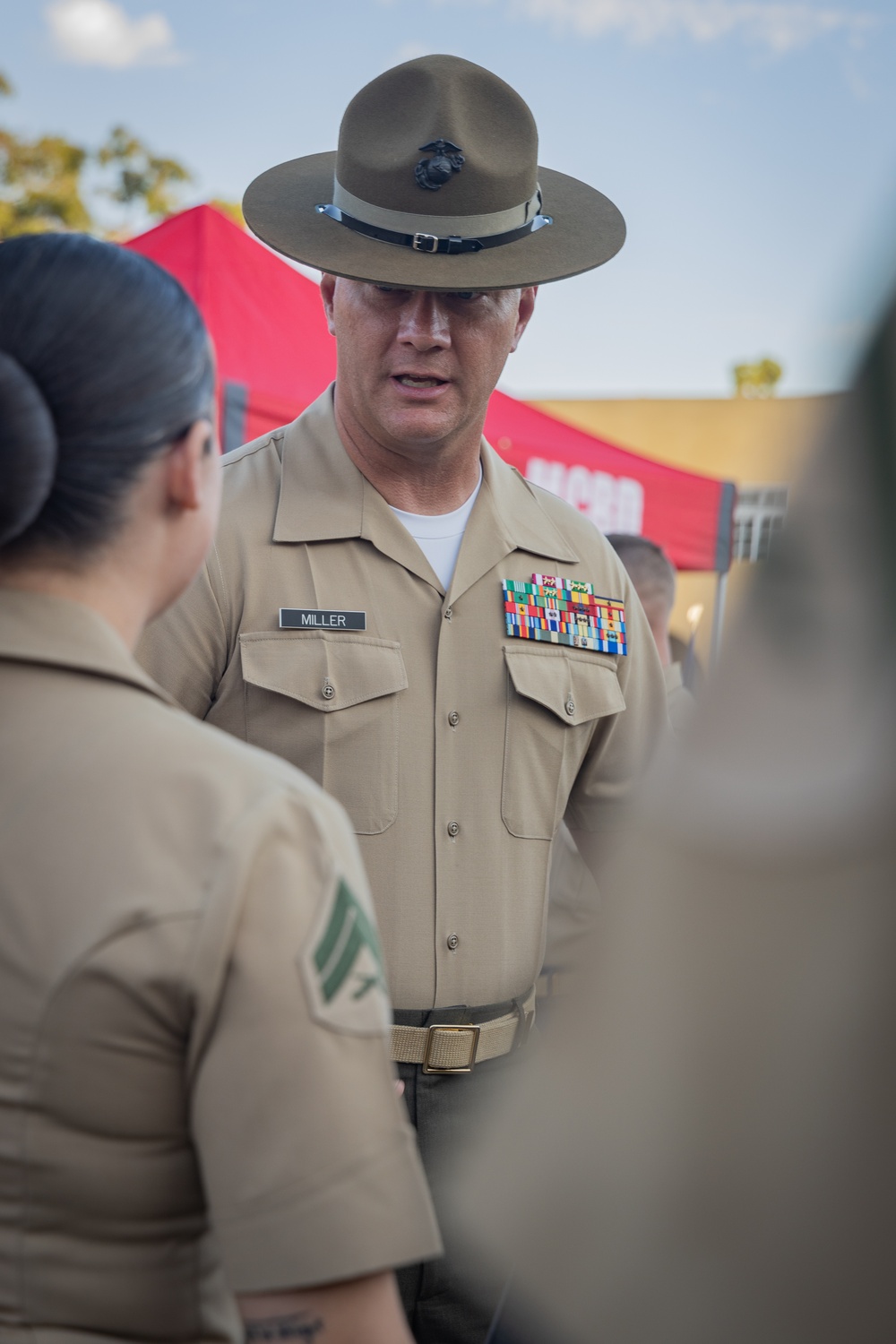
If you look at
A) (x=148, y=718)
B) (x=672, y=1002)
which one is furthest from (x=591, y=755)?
(x=672, y=1002)

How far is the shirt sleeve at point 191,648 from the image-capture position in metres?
2.05

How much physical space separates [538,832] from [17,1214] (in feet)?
4.59

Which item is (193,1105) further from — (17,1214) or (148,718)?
(148,718)

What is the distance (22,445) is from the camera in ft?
3.12

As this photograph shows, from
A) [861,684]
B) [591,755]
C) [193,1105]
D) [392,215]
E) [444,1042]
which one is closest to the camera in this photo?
[861,684]

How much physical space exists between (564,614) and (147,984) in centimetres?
157

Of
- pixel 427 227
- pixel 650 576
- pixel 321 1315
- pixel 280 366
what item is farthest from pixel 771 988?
pixel 280 366

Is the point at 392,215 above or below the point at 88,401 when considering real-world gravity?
above

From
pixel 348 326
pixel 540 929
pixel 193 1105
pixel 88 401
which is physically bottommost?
pixel 540 929

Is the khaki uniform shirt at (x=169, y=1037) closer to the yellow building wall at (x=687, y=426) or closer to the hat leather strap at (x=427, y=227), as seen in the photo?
the hat leather strap at (x=427, y=227)

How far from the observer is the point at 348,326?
224cm

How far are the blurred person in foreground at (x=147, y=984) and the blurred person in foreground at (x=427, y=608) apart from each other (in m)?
1.05

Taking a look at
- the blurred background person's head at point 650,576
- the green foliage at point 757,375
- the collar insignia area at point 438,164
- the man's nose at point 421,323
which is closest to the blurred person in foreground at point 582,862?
the blurred background person's head at point 650,576

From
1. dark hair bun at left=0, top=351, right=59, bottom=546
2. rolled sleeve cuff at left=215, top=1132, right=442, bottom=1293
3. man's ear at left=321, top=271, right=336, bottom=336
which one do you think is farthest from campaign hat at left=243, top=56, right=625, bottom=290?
rolled sleeve cuff at left=215, top=1132, right=442, bottom=1293
